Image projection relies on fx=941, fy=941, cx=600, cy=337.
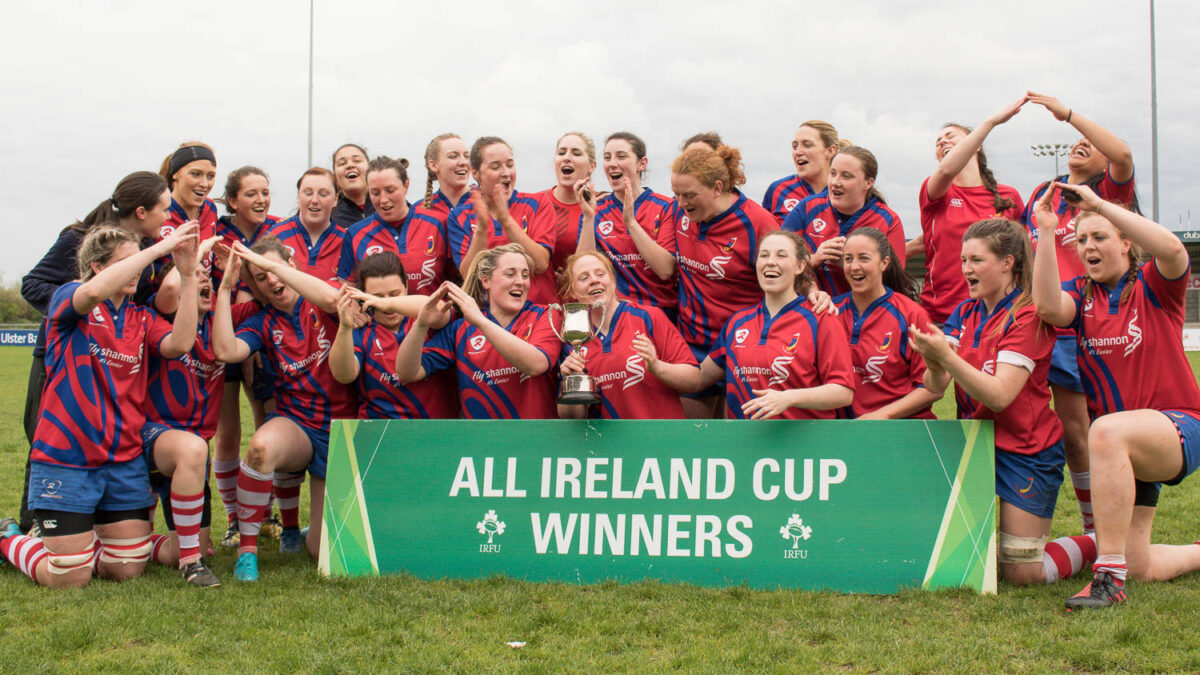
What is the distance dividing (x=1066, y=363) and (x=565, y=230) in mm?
2971

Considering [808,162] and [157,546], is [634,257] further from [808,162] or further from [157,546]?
[157,546]

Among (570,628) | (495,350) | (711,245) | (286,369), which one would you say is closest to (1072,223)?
(711,245)

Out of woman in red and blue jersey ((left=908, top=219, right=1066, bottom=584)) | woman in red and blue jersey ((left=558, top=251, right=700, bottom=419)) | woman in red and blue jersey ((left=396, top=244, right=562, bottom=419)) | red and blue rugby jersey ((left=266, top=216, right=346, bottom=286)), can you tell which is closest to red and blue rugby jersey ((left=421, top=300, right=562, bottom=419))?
woman in red and blue jersey ((left=396, top=244, right=562, bottom=419))

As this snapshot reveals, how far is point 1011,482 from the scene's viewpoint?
453cm

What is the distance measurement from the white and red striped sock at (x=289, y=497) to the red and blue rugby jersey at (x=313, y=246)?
4.15 ft

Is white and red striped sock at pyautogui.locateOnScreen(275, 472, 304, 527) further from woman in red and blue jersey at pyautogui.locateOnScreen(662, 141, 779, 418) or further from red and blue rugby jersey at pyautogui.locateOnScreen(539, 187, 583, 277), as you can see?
woman in red and blue jersey at pyautogui.locateOnScreen(662, 141, 779, 418)

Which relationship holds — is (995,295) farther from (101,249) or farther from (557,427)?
(101,249)

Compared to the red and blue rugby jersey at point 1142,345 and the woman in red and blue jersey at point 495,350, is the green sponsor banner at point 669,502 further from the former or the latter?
the red and blue rugby jersey at point 1142,345

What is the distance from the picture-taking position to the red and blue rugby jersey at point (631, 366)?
196 inches

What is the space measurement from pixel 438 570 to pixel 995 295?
3.06 m

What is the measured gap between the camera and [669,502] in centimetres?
455

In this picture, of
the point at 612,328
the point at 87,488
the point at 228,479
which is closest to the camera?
the point at 87,488

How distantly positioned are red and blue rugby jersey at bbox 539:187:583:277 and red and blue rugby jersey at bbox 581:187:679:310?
0.45 ft

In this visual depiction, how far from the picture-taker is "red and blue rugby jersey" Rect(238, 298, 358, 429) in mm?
5406
